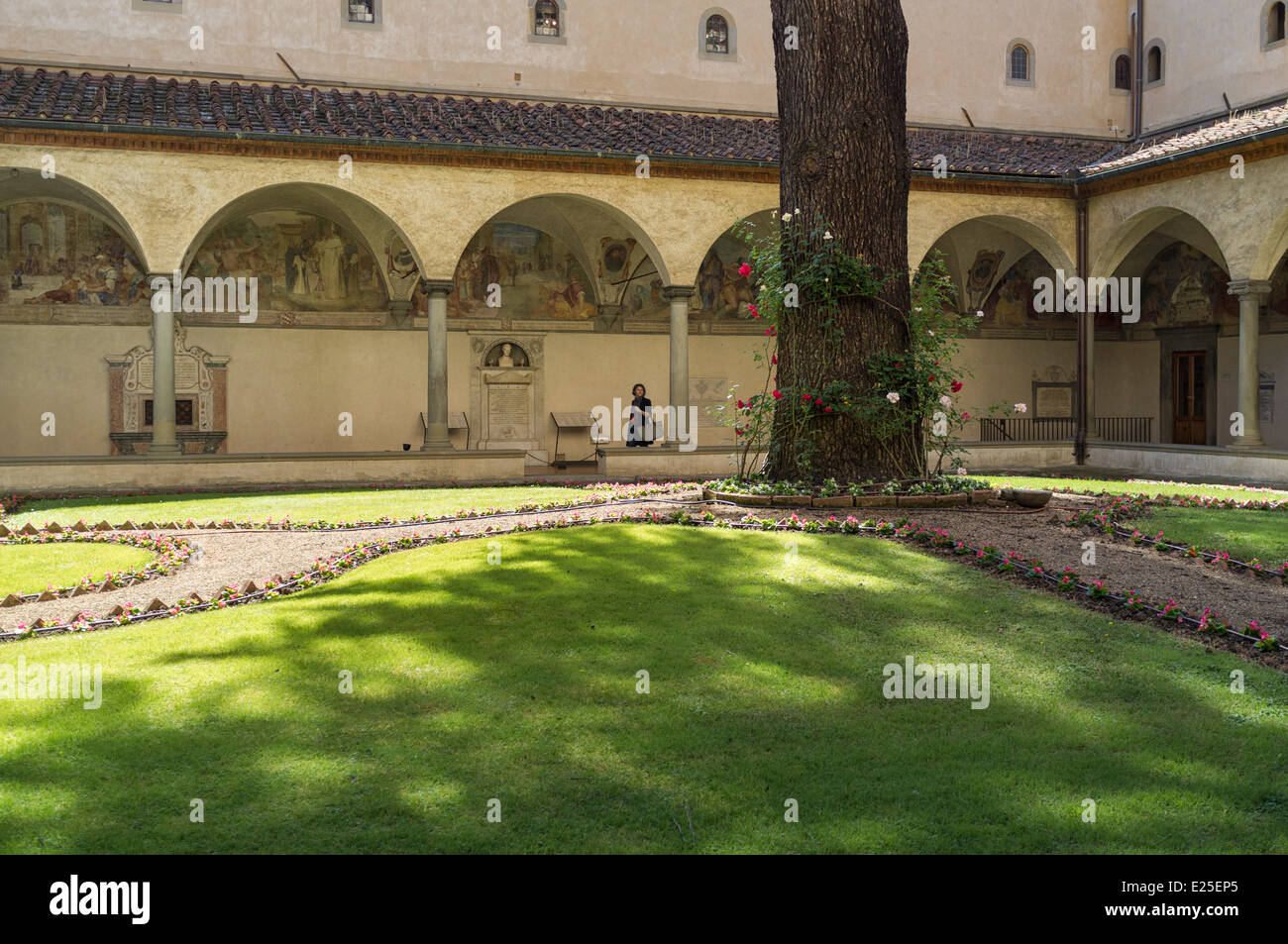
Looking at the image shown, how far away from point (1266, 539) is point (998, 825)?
578 centimetres

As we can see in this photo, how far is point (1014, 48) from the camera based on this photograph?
2292 centimetres

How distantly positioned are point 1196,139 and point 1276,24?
15.2 feet

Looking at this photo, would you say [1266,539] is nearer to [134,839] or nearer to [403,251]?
[134,839]

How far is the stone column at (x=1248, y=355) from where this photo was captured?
15688 millimetres

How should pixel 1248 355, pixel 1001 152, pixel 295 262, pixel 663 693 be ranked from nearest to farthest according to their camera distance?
pixel 663 693 → pixel 1248 355 → pixel 295 262 → pixel 1001 152

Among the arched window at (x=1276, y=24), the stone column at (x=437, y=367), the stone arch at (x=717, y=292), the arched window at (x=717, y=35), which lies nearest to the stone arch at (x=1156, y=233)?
the arched window at (x=1276, y=24)

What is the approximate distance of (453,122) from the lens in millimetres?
16891

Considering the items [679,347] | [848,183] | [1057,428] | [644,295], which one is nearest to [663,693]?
[848,183]

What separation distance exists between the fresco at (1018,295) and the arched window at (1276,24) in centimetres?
525

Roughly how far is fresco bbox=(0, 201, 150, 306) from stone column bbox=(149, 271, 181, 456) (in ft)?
11.6

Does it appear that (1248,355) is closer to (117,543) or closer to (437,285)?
(437,285)

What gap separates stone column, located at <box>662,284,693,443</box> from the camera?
666 inches

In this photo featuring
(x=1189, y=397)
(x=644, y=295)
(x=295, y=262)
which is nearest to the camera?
(x=295, y=262)
